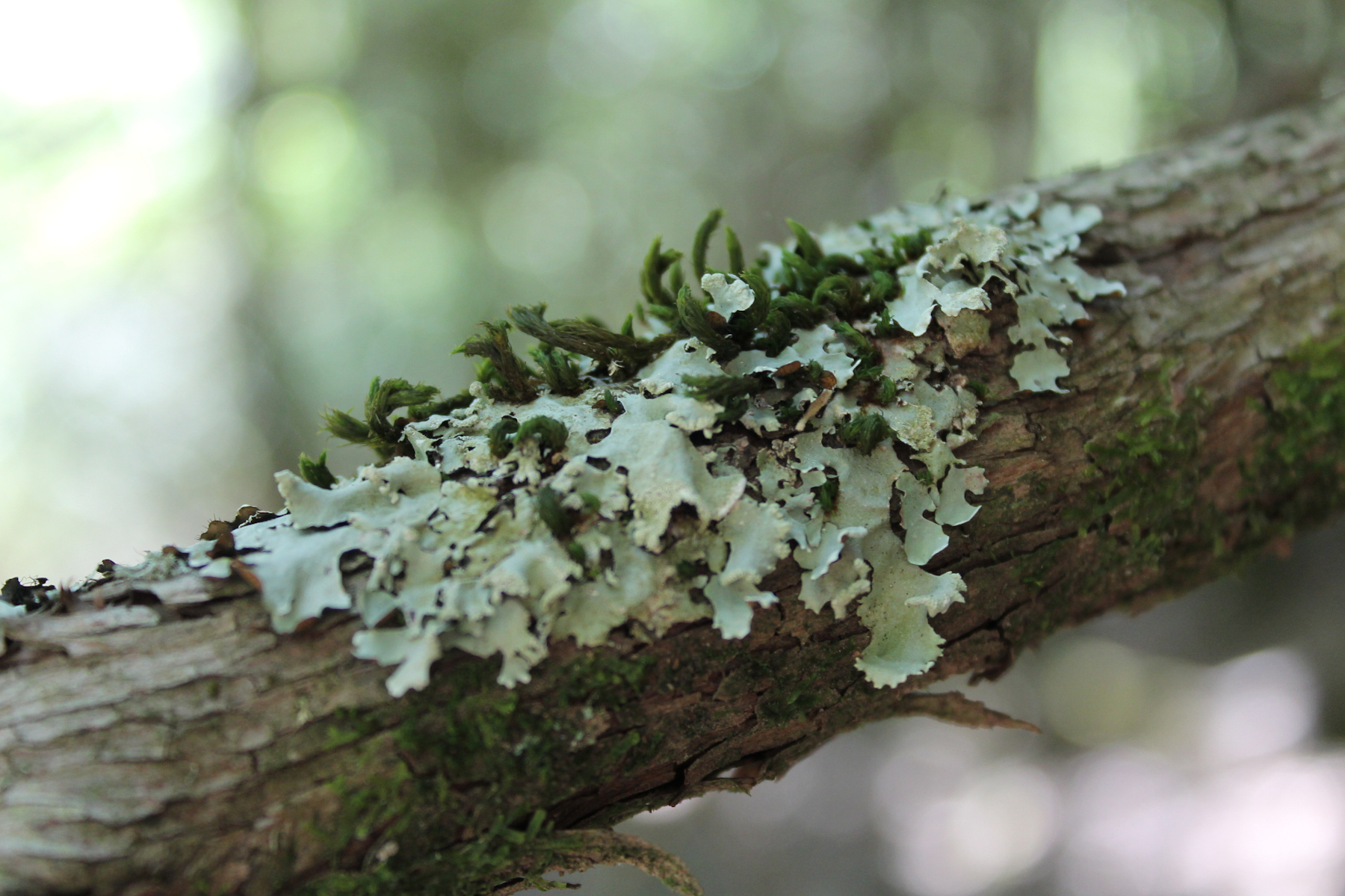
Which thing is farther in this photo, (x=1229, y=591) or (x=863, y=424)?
(x=1229, y=591)

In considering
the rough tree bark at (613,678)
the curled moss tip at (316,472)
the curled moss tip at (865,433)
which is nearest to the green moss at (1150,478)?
the rough tree bark at (613,678)

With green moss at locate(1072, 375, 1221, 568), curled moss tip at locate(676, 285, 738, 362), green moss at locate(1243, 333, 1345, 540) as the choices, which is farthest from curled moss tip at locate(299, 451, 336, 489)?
green moss at locate(1243, 333, 1345, 540)

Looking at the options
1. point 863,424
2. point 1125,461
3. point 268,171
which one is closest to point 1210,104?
point 1125,461

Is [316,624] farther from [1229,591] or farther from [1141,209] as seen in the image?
[1229,591]

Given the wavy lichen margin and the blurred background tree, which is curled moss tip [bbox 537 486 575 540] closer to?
the wavy lichen margin

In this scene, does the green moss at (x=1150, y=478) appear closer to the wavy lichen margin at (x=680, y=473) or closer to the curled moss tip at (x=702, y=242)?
the wavy lichen margin at (x=680, y=473)

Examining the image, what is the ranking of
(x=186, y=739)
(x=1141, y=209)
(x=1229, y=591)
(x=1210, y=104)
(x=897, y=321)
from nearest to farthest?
(x=186, y=739), (x=897, y=321), (x=1141, y=209), (x=1210, y=104), (x=1229, y=591)

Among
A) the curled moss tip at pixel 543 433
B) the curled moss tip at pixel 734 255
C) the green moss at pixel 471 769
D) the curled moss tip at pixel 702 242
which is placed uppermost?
the curled moss tip at pixel 702 242
